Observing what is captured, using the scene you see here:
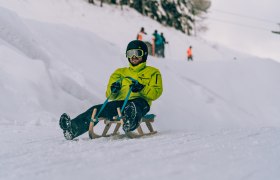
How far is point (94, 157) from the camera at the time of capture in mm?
3850

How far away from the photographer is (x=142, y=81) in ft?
20.7

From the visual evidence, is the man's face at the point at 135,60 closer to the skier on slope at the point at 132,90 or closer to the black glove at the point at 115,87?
the skier on slope at the point at 132,90

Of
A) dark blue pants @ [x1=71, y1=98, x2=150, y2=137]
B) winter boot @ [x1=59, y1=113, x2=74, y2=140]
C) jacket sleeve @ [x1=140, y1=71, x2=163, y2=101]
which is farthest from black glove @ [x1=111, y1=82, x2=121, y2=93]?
winter boot @ [x1=59, y1=113, x2=74, y2=140]

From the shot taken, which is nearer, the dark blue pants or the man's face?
the dark blue pants

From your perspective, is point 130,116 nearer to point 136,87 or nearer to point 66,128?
point 136,87

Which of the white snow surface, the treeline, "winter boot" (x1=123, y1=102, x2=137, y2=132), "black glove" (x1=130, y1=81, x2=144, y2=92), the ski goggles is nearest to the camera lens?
the white snow surface

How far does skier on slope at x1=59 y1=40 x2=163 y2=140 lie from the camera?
5.83 metres

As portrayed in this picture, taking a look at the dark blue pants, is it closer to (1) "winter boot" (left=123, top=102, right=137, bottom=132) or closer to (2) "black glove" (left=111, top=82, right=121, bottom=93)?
(2) "black glove" (left=111, top=82, right=121, bottom=93)

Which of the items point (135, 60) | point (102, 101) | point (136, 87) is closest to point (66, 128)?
point (136, 87)

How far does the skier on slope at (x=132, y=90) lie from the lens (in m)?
5.83

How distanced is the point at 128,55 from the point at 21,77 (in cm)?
330

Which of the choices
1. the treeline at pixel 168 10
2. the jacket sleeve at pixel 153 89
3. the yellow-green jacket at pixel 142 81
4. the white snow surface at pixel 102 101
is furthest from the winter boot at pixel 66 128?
the treeline at pixel 168 10

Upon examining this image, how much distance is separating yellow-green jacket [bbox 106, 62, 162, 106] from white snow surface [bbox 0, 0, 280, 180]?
0.59 meters

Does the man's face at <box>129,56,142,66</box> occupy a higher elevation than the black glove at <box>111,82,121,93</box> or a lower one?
higher
